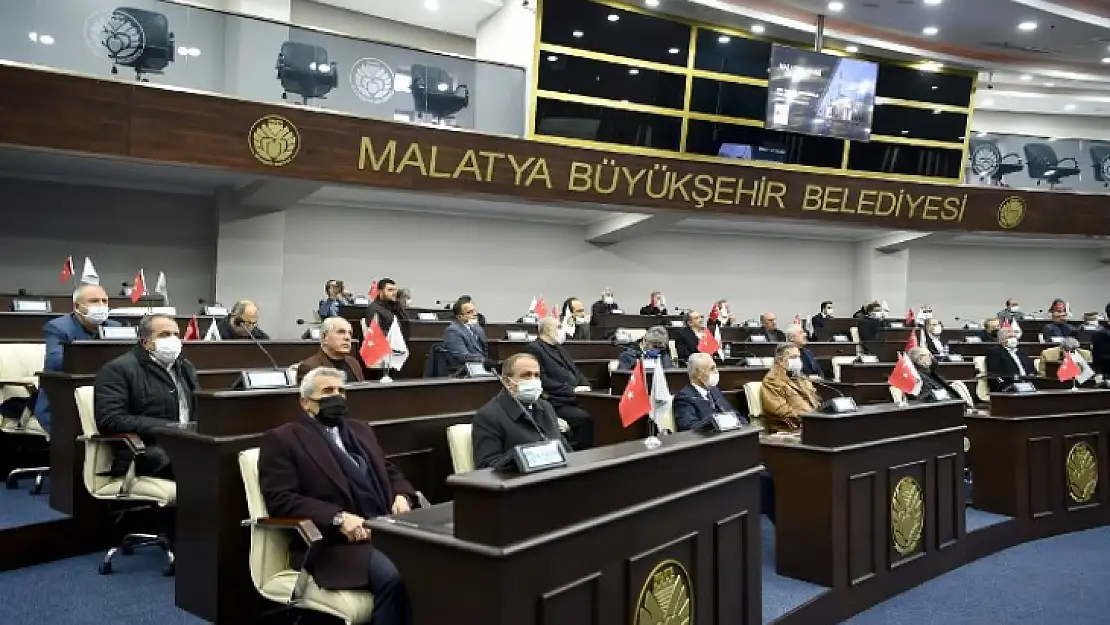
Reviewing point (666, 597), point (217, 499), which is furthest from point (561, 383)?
point (666, 597)

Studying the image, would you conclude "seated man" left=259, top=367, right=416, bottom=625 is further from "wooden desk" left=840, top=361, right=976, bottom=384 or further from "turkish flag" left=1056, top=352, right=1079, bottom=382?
"turkish flag" left=1056, top=352, right=1079, bottom=382

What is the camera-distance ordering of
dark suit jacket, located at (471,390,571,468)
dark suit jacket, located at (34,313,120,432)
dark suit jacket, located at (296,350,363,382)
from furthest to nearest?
dark suit jacket, located at (34,313,120,432) < dark suit jacket, located at (296,350,363,382) < dark suit jacket, located at (471,390,571,468)

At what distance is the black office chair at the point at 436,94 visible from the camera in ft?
28.2

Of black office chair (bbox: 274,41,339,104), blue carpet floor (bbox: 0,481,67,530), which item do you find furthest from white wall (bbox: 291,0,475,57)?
blue carpet floor (bbox: 0,481,67,530)

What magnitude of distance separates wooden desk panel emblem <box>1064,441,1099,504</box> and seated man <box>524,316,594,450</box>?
10.2 feet

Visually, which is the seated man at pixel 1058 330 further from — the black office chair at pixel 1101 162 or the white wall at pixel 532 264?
the white wall at pixel 532 264

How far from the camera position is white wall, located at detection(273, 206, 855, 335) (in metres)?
10.7

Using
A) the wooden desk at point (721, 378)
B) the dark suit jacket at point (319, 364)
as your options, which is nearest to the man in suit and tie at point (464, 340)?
the wooden desk at point (721, 378)

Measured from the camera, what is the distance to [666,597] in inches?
103

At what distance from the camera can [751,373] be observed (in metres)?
6.34

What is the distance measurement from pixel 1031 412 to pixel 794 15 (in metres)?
6.96

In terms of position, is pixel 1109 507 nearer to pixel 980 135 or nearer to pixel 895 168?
pixel 895 168

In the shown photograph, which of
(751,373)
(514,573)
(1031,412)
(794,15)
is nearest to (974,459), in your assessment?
(1031,412)

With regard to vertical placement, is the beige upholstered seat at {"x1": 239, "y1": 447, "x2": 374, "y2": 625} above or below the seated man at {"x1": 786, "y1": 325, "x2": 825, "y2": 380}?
below
